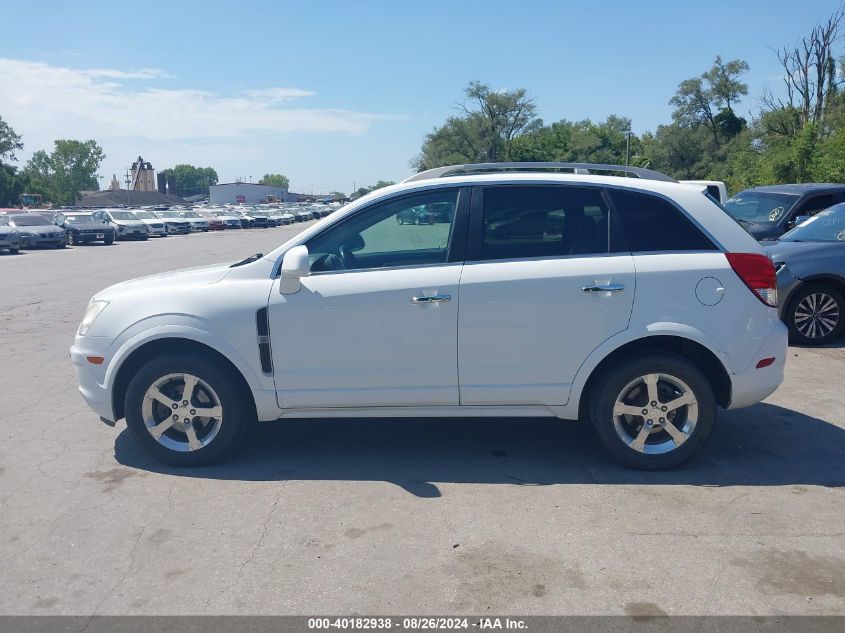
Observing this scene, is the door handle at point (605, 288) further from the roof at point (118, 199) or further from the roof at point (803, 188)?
the roof at point (118, 199)

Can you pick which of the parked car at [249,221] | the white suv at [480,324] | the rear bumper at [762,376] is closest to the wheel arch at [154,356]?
Result: the white suv at [480,324]

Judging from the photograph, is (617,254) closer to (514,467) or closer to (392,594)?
(514,467)

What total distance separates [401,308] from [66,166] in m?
158

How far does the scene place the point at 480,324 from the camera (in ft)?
15.7

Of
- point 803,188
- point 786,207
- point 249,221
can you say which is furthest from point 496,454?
point 249,221

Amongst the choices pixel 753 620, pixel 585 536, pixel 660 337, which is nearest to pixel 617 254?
pixel 660 337

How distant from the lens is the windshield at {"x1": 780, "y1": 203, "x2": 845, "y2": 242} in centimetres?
912

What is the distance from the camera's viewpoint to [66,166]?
144500mm

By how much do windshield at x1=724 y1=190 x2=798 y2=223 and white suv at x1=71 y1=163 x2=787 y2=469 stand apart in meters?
8.12

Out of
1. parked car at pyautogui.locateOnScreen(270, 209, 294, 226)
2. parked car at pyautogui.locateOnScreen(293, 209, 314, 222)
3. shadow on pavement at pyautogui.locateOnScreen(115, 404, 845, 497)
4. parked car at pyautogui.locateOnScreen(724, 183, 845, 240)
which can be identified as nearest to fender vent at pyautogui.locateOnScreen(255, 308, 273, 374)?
shadow on pavement at pyautogui.locateOnScreen(115, 404, 845, 497)

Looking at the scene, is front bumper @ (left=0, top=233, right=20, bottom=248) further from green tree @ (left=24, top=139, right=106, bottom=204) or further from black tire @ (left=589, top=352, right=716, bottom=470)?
green tree @ (left=24, top=139, right=106, bottom=204)

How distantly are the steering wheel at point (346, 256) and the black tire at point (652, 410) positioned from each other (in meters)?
1.80

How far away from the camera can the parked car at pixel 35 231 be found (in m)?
30.4

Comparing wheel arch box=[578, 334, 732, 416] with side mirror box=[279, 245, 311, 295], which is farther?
wheel arch box=[578, 334, 732, 416]
